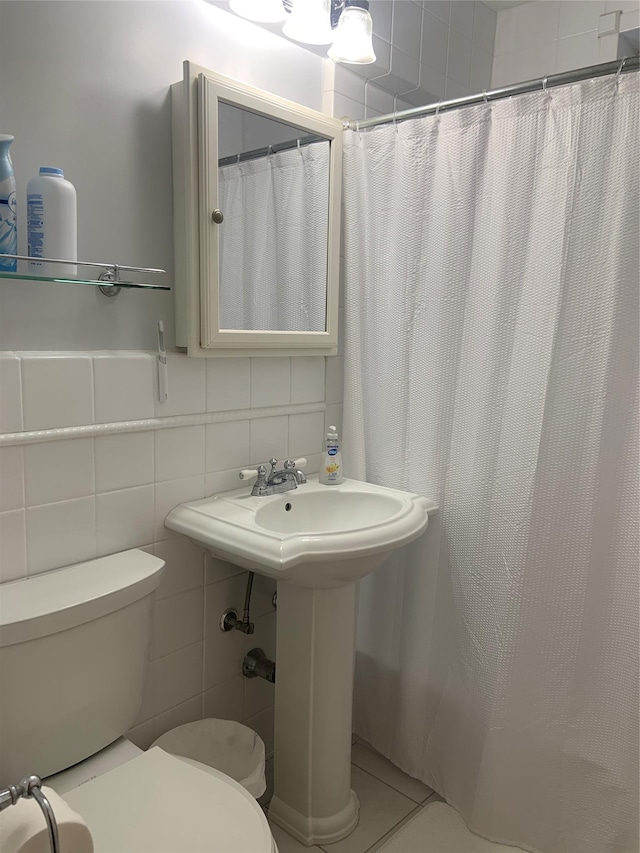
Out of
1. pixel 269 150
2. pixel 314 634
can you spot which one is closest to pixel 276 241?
pixel 269 150

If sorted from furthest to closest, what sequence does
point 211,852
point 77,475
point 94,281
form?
point 77,475 → point 94,281 → point 211,852

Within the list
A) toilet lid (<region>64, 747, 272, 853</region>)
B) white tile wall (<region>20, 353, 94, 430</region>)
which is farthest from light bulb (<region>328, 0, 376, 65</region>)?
toilet lid (<region>64, 747, 272, 853</region>)

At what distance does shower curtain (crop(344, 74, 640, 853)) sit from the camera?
1.48 metres

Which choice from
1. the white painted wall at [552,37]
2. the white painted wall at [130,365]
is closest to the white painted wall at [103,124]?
the white painted wall at [130,365]

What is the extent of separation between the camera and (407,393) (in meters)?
1.83

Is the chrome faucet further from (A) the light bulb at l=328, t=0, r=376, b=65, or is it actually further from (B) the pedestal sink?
(A) the light bulb at l=328, t=0, r=376, b=65

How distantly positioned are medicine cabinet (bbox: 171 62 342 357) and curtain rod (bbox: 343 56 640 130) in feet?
0.44

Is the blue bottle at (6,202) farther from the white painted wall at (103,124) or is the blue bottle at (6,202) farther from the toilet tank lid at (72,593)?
the toilet tank lid at (72,593)

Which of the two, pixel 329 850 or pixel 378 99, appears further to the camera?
pixel 378 99

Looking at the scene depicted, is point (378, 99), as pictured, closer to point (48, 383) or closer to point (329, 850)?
point (48, 383)

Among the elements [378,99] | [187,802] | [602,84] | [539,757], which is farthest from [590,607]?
[378,99]

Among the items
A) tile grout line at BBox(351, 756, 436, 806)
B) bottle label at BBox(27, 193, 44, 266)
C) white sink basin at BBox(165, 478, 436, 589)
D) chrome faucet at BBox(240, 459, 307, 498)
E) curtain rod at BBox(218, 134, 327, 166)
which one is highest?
curtain rod at BBox(218, 134, 327, 166)

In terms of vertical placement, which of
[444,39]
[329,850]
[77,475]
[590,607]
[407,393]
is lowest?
[329,850]

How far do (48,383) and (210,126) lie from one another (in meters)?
0.67
